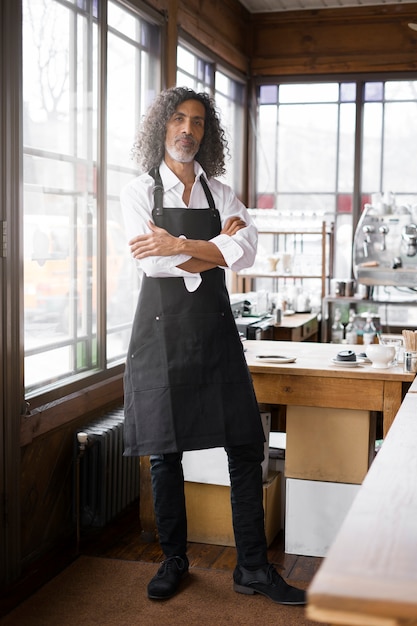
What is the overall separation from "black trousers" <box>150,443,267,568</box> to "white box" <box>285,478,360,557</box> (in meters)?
0.40

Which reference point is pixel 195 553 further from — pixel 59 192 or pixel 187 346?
pixel 59 192

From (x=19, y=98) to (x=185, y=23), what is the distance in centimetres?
247

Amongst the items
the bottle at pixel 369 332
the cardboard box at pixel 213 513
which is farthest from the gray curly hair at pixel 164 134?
the bottle at pixel 369 332

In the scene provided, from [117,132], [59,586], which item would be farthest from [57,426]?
[117,132]

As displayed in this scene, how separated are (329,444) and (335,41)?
14.5 ft

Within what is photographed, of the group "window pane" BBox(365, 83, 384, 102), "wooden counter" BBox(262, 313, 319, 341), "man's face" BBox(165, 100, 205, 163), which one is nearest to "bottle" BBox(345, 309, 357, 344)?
"wooden counter" BBox(262, 313, 319, 341)

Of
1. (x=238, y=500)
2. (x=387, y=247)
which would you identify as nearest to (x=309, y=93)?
(x=387, y=247)

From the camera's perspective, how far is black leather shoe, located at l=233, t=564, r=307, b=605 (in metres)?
3.23

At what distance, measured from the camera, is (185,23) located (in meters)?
5.41

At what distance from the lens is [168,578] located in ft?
10.8

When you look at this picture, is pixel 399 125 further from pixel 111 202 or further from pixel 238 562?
pixel 238 562

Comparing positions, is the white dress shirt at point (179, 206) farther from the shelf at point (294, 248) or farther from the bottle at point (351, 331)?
the shelf at point (294, 248)

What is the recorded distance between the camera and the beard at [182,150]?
330 centimetres

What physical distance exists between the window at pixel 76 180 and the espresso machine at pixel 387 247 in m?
1.53
